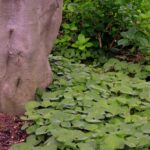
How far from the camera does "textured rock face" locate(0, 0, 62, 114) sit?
3004 millimetres

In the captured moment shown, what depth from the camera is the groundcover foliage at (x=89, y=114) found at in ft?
7.91

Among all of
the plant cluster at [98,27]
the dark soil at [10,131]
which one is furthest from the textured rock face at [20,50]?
the plant cluster at [98,27]

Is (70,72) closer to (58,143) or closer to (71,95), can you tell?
(71,95)

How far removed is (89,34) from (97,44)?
0.14m

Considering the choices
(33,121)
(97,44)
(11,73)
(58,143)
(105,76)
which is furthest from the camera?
(97,44)

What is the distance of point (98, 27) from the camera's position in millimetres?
4590

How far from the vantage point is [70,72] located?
3637 millimetres

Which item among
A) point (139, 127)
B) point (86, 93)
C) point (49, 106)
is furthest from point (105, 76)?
point (139, 127)

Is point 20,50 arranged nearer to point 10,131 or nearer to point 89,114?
point 10,131

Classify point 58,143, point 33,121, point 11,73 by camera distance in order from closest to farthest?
point 58,143 < point 33,121 < point 11,73

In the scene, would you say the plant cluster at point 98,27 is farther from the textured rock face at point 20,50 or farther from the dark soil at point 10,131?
Answer: the dark soil at point 10,131

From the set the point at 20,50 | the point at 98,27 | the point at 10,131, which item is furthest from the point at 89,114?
the point at 98,27

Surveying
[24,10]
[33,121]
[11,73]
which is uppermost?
[24,10]

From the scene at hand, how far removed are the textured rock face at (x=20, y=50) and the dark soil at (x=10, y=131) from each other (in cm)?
8
